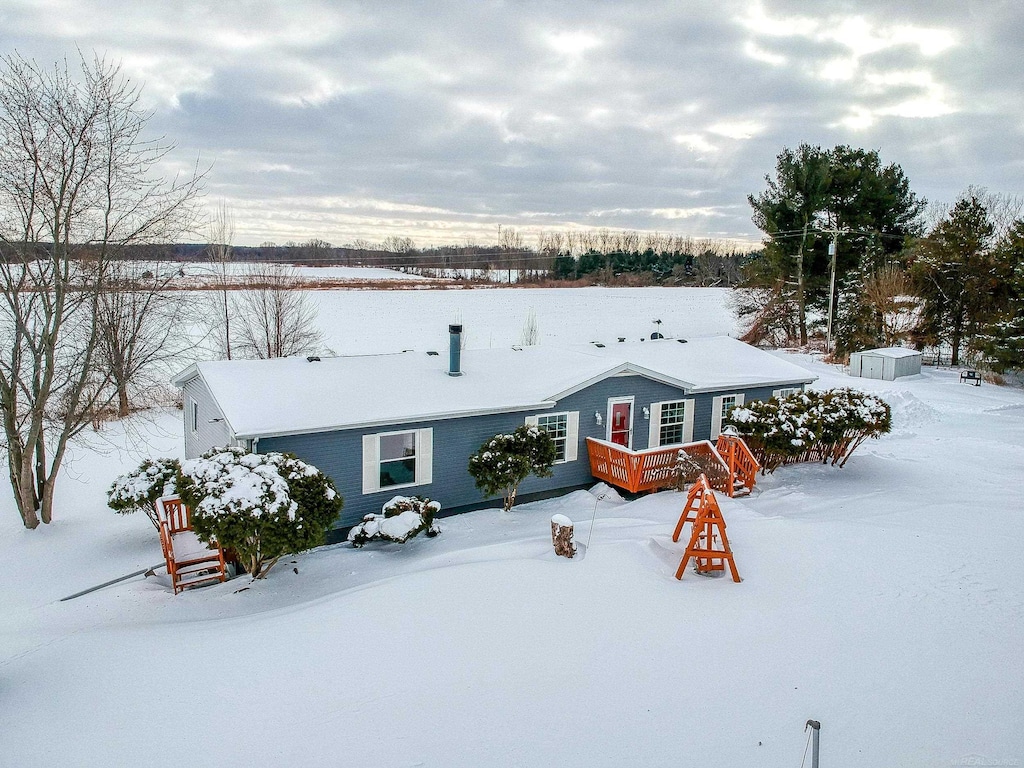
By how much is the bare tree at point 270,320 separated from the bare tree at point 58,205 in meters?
12.3

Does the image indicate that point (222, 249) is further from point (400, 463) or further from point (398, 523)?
point (398, 523)

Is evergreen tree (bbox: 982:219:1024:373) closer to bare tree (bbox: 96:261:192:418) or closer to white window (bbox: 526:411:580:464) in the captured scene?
white window (bbox: 526:411:580:464)

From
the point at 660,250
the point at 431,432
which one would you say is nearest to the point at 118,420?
the point at 431,432

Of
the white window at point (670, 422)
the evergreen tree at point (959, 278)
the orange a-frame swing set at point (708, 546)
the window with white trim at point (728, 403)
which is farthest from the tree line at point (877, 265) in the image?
the orange a-frame swing set at point (708, 546)

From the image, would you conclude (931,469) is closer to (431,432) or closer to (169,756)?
(431,432)

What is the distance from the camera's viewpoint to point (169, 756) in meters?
5.11

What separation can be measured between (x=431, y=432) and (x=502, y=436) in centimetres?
142

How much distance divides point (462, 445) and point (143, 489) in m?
5.75

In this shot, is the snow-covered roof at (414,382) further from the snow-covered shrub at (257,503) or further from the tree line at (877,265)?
the tree line at (877,265)

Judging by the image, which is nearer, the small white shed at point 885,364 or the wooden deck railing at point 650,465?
the wooden deck railing at point 650,465

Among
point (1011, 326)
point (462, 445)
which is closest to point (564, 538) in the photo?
point (462, 445)

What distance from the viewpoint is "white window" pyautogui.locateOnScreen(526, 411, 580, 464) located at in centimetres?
1348

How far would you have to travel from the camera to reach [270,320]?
26297 millimetres

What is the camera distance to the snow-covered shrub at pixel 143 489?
10.8 metres
